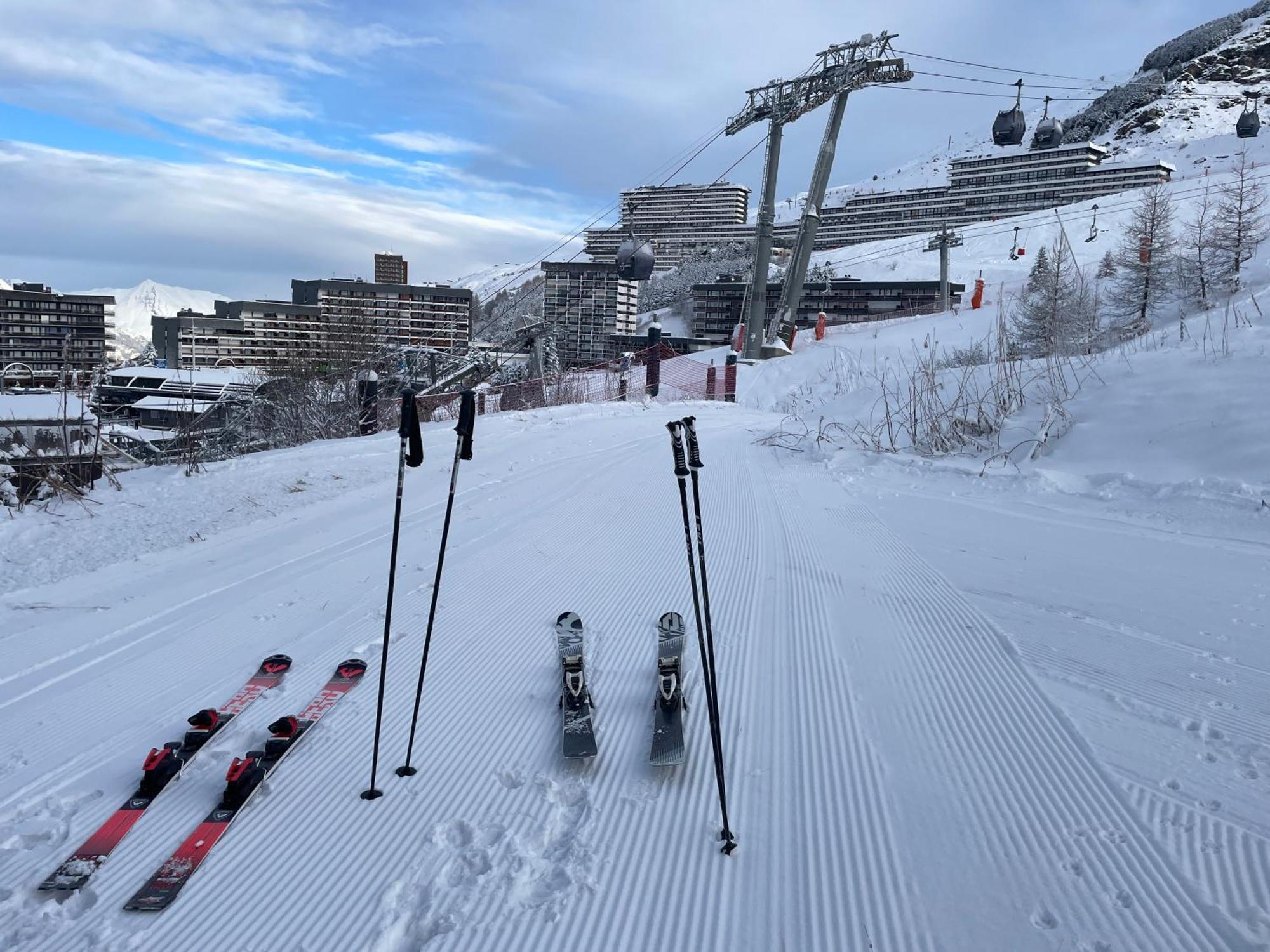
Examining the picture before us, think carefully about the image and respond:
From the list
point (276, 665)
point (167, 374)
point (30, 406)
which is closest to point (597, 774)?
point (276, 665)

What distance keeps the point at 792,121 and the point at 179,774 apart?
23691mm

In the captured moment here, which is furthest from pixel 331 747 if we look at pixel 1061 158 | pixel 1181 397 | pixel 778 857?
pixel 1061 158

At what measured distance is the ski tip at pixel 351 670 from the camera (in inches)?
136

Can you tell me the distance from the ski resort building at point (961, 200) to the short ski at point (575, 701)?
62.3 metres

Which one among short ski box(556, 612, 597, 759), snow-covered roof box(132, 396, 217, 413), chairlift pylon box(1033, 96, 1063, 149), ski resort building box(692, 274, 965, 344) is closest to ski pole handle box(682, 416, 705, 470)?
short ski box(556, 612, 597, 759)

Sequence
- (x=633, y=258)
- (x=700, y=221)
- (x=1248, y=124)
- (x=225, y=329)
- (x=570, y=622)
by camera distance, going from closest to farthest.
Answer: (x=570, y=622) → (x=633, y=258) → (x=1248, y=124) → (x=225, y=329) → (x=700, y=221)

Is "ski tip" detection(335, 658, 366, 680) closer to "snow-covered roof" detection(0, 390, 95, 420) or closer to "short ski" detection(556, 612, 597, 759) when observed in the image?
"short ski" detection(556, 612, 597, 759)

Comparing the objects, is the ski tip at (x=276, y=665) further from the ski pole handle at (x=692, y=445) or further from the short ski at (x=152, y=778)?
the ski pole handle at (x=692, y=445)

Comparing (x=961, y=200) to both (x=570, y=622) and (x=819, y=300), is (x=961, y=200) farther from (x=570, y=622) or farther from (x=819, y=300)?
(x=570, y=622)

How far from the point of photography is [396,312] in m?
62.4

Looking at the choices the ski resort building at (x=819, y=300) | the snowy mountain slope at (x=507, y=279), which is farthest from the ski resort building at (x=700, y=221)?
the ski resort building at (x=819, y=300)

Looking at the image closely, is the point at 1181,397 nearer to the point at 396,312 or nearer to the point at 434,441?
the point at 434,441

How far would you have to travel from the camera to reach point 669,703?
3.03 m

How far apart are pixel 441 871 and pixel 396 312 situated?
65177 millimetres
